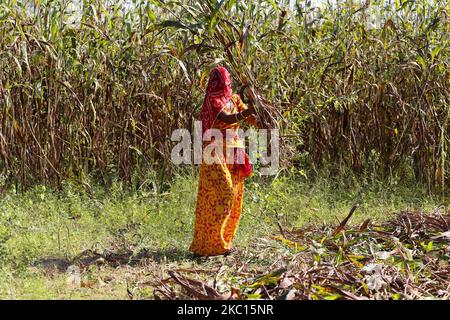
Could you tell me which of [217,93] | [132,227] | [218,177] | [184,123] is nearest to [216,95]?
[217,93]

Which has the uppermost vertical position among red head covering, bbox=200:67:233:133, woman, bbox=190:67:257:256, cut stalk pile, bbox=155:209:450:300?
red head covering, bbox=200:67:233:133

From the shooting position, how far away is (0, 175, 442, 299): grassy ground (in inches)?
166

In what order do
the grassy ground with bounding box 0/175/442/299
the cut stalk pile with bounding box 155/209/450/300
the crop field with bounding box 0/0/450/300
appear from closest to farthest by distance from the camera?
the cut stalk pile with bounding box 155/209/450/300, the grassy ground with bounding box 0/175/442/299, the crop field with bounding box 0/0/450/300

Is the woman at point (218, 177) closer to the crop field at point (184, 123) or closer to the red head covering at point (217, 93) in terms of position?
the red head covering at point (217, 93)

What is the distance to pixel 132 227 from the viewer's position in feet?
17.7

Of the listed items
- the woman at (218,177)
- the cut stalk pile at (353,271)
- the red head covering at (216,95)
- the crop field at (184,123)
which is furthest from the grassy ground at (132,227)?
the red head covering at (216,95)

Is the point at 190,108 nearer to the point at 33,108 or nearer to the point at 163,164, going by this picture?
the point at 163,164

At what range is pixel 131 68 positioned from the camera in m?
6.15

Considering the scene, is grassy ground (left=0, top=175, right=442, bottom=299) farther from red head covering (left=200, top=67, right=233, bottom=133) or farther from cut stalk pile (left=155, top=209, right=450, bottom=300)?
red head covering (left=200, top=67, right=233, bottom=133)

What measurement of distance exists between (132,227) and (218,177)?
3.34 ft

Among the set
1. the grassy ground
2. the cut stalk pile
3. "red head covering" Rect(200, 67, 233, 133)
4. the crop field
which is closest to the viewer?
the cut stalk pile

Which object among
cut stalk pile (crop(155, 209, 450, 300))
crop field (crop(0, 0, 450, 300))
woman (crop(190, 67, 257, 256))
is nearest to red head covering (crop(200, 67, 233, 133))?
woman (crop(190, 67, 257, 256))

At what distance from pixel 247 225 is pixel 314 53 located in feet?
6.05
